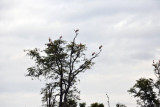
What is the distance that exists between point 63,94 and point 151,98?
21.0m

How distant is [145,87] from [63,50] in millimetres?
20454

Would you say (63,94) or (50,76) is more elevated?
(50,76)

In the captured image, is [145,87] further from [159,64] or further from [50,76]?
[50,76]

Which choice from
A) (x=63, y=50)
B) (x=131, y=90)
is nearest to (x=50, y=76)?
(x=63, y=50)

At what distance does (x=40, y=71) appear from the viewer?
32.4 meters

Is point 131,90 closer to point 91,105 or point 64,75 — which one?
point 91,105

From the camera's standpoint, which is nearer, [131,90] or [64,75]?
[64,75]

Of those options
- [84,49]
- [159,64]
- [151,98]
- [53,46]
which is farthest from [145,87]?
[53,46]

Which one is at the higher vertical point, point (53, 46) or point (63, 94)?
point (53, 46)

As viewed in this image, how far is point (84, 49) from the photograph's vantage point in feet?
106

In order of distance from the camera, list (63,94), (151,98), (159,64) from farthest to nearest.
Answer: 1. (151,98)
2. (159,64)
3. (63,94)

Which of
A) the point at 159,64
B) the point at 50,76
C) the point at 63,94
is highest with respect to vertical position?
the point at 159,64

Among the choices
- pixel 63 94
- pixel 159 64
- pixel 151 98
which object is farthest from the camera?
pixel 151 98

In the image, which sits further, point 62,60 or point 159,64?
point 159,64
